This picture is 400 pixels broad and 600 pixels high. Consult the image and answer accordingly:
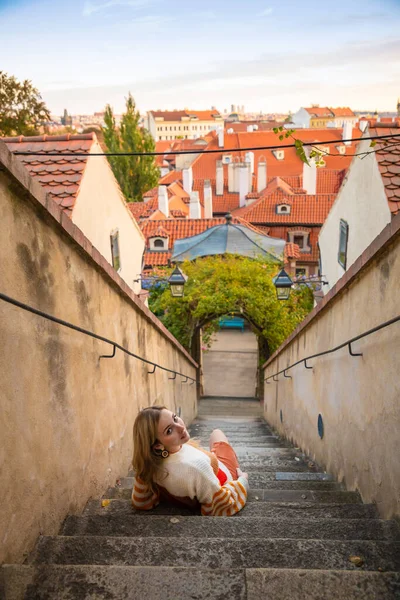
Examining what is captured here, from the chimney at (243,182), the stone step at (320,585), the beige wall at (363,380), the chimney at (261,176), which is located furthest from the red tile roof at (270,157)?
the stone step at (320,585)

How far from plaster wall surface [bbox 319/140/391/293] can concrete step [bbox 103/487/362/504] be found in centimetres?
534

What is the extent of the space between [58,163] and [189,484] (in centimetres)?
677

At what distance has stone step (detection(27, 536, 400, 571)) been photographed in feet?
7.72

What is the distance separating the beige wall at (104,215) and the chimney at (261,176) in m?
30.1

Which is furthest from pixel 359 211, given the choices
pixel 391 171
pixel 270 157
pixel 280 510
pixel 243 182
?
pixel 270 157

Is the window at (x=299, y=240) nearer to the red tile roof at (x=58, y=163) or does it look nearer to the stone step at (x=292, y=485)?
the red tile roof at (x=58, y=163)

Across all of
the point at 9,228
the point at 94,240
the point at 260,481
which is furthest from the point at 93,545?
the point at 94,240

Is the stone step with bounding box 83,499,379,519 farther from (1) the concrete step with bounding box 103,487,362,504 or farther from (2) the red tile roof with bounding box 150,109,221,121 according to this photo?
(2) the red tile roof with bounding box 150,109,221,121

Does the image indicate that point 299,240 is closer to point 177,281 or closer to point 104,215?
point 177,281

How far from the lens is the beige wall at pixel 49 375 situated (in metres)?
2.34

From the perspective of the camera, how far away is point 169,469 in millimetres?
3062

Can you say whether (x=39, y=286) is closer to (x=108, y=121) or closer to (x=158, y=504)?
(x=158, y=504)

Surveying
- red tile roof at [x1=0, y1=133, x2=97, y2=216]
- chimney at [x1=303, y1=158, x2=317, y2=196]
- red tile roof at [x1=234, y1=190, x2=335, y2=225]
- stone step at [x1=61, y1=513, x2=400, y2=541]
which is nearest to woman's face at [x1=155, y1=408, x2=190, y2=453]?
stone step at [x1=61, y1=513, x2=400, y2=541]

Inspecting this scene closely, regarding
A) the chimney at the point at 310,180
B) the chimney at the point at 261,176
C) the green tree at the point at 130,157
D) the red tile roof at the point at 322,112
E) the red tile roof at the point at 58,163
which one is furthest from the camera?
the red tile roof at the point at 322,112
